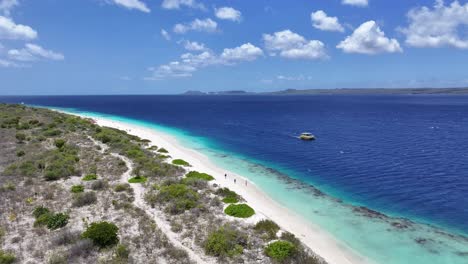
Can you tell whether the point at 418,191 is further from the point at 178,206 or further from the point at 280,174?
the point at 178,206

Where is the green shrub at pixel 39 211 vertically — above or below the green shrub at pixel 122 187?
above

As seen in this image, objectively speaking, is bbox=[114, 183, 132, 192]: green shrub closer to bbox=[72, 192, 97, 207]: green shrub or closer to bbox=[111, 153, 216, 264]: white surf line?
bbox=[111, 153, 216, 264]: white surf line

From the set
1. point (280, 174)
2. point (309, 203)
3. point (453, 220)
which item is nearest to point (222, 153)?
point (280, 174)

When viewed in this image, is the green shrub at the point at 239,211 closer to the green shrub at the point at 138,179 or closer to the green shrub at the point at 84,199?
the green shrub at the point at 138,179

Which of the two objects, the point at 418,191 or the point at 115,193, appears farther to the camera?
the point at 418,191

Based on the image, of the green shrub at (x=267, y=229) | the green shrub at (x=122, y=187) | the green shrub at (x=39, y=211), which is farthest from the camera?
the green shrub at (x=122, y=187)

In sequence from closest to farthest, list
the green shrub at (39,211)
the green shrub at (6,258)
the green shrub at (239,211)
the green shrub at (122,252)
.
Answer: the green shrub at (6,258) < the green shrub at (122,252) < the green shrub at (39,211) < the green shrub at (239,211)

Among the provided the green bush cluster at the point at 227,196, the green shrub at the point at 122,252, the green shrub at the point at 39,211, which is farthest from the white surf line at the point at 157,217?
the green bush cluster at the point at 227,196

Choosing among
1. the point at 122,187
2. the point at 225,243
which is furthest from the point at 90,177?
the point at 225,243
